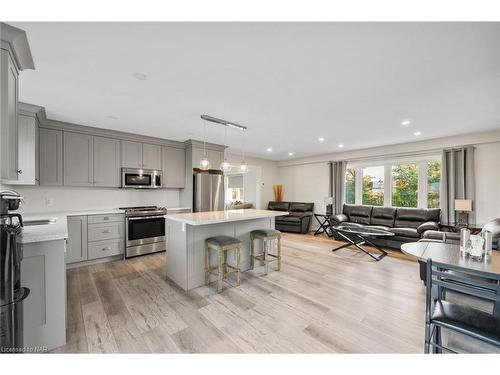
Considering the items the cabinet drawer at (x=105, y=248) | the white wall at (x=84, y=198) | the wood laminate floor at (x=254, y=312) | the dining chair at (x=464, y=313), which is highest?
the white wall at (x=84, y=198)

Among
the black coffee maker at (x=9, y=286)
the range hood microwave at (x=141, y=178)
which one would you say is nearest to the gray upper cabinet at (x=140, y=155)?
the range hood microwave at (x=141, y=178)

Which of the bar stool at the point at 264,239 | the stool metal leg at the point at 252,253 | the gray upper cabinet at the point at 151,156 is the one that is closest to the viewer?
the bar stool at the point at 264,239

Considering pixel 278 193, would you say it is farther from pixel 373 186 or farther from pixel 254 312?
pixel 254 312

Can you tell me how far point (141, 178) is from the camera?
14.0 feet

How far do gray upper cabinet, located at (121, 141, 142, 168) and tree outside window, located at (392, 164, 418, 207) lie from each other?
6317 millimetres

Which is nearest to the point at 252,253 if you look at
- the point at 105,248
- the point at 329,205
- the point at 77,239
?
the point at 105,248

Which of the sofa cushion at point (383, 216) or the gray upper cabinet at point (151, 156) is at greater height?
the gray upper cabinet at point (151, 156)

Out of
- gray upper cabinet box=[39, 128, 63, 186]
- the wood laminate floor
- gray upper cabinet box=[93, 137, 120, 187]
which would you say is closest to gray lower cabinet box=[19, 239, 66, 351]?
the wood laminate floor

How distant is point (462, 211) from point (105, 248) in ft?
23.0

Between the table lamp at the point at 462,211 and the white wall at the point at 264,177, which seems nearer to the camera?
the table lamp at the point at 462,211

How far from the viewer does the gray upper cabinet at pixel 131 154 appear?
13.5ft

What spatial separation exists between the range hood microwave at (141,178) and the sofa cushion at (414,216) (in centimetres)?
568

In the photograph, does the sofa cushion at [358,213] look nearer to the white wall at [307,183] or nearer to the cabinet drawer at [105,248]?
the white wall at [307,183]

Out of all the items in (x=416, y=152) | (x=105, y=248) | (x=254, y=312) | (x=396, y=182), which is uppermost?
(x=416, y=152)
